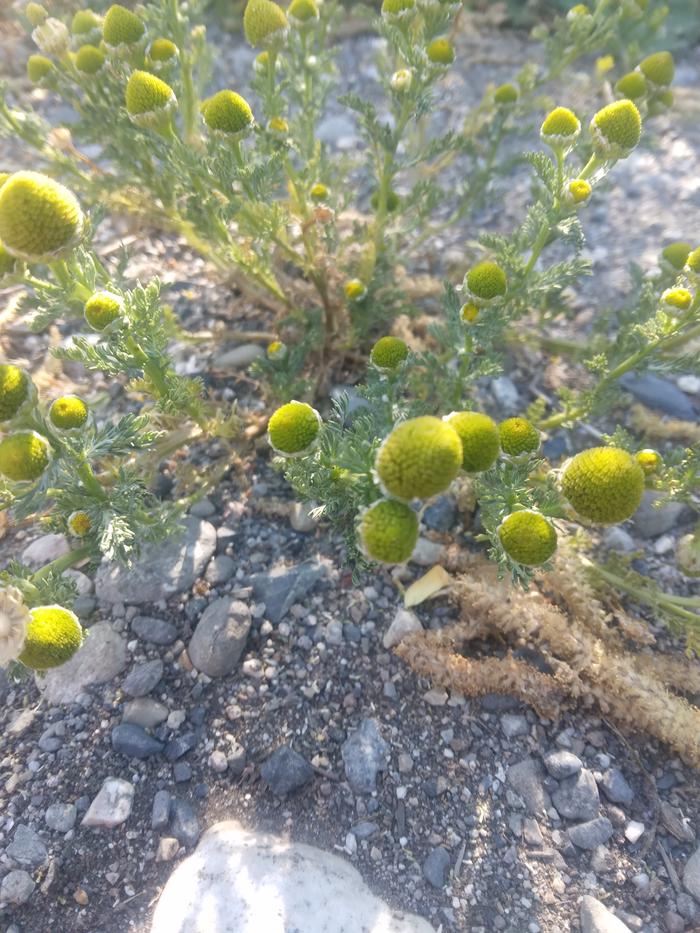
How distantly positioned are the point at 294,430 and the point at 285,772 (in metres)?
1.08

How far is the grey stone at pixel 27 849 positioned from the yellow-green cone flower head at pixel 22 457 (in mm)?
1067

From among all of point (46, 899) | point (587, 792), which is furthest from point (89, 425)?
point (587, 792)

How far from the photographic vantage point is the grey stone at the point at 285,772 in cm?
207

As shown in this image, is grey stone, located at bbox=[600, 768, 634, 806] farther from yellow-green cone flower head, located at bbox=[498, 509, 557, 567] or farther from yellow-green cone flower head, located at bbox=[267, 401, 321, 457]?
yellow-green cone flower head, located at bbox=[267, 401, 321, 457]

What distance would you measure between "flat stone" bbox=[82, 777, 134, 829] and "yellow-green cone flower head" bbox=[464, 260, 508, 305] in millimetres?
1932

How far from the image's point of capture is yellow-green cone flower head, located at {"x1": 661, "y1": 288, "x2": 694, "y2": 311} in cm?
218

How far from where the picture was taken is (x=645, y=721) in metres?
2.08

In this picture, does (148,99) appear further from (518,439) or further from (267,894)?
(267,894)

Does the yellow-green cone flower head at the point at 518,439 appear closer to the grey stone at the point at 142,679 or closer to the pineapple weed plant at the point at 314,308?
the pineapple weed plant at the point at 314,308

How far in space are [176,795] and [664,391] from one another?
271 centimetres

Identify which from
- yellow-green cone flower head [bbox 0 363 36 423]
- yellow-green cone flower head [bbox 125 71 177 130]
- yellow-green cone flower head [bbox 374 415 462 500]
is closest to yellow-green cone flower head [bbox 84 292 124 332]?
yellow-green cone flower head [bbox 0 363 36 423]

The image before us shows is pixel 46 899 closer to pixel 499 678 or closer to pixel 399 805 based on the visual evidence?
pixel 399 805

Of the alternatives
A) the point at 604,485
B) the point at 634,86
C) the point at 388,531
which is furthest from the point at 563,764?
the point at 634,86

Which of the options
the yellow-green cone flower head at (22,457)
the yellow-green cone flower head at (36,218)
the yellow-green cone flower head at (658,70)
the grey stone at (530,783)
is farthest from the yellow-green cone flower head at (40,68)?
the grey stone at (530,783)
